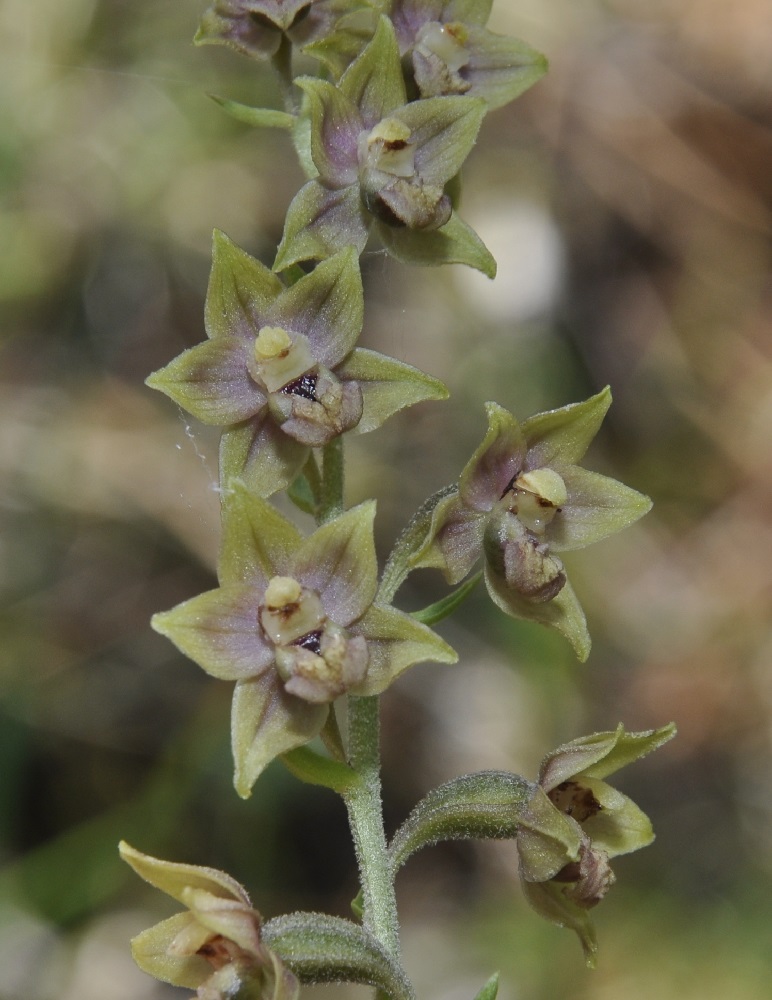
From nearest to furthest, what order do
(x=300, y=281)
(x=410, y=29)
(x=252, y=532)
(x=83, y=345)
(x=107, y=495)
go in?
1. (x=252, y=532)
2. (x=300, y=281)
3. (x=410, y=29)
4. (x=107, y=495)
5. (x=83, y=345)

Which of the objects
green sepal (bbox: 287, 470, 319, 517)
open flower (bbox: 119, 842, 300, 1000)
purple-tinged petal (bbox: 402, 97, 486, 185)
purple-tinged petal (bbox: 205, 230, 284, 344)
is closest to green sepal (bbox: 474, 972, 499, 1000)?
open flower (bbox: 119, 842, 300, 1000)

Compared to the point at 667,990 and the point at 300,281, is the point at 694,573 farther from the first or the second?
the point at 300,281

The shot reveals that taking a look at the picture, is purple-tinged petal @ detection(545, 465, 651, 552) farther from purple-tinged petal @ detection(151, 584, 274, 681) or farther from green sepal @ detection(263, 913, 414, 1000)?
green sepal @ detection(263, 913, 414, 1000)

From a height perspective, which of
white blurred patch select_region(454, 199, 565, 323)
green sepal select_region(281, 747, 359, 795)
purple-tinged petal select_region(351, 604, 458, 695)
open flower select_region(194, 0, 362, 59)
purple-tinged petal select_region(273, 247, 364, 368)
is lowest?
white blurred patch select_region(454, 199, 565, 323)

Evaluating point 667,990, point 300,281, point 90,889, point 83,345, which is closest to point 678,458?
point 667,990

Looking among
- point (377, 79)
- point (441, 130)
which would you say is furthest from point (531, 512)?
point (377, 79)

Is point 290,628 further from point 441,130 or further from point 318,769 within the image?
point 441,130
